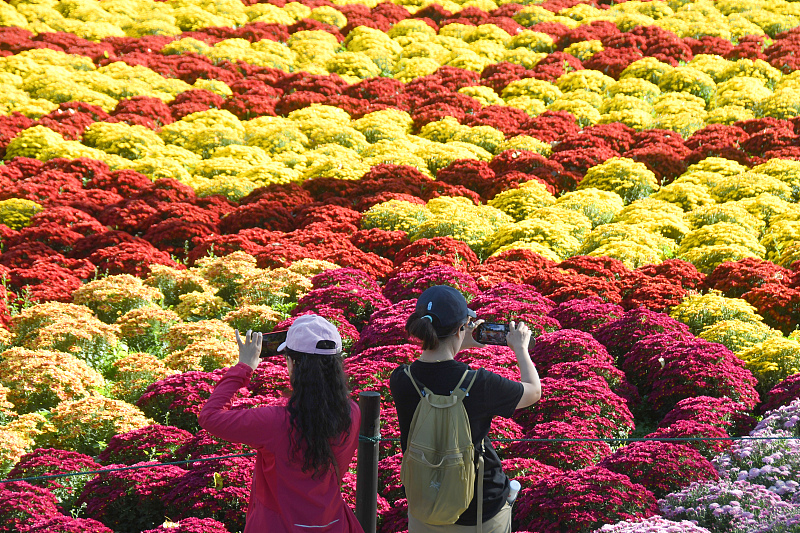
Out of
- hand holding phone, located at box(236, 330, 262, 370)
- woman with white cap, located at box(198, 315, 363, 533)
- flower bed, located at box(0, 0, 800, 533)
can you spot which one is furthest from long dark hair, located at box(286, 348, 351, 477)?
flower bed, located at box(0, 0, 800, 533)

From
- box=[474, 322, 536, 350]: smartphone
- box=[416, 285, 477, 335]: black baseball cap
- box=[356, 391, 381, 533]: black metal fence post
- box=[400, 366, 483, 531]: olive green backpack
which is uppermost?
box=[416, 285, 477, 335]: black baseball cap

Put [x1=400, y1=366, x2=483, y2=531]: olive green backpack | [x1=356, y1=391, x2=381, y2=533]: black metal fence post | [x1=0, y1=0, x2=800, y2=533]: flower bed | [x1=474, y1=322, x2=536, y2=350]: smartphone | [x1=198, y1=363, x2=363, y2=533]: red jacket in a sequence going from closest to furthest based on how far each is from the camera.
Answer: [x1=198, y1=363, x2=363, y2=533]: red jacket < [x1=400, y1=366, x2=483, y2=531]: olive green backpack < [x1=474, y1=322, x2=536, y2=350]: smartphone < [x1=356, y1=391, x2=381, y2=533]: black metal fence post < [x1=0, y1=0, x2=800, y2=533]: flower bed

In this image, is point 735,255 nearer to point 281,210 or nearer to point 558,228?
point 558,228

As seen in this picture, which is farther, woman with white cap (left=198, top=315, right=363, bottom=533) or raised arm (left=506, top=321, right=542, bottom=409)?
raised arm (left=506, top=321, right=542, bottom=409)

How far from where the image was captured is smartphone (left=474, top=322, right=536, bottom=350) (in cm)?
348

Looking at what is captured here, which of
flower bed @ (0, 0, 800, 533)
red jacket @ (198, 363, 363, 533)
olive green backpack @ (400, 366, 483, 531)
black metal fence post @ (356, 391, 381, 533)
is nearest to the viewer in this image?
red jacket @ (198, 363, 363, 533)

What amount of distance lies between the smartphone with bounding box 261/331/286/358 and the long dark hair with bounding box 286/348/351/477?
178mm

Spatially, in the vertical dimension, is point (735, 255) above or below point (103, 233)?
above

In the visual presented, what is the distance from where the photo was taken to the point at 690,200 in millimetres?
12961

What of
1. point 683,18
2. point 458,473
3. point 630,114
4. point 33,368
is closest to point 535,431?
point 458,473

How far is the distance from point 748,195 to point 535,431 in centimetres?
846

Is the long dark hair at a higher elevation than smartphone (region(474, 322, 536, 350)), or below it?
below

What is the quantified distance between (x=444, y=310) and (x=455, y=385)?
12.1 inches

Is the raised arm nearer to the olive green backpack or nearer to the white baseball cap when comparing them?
the olive green backpack
